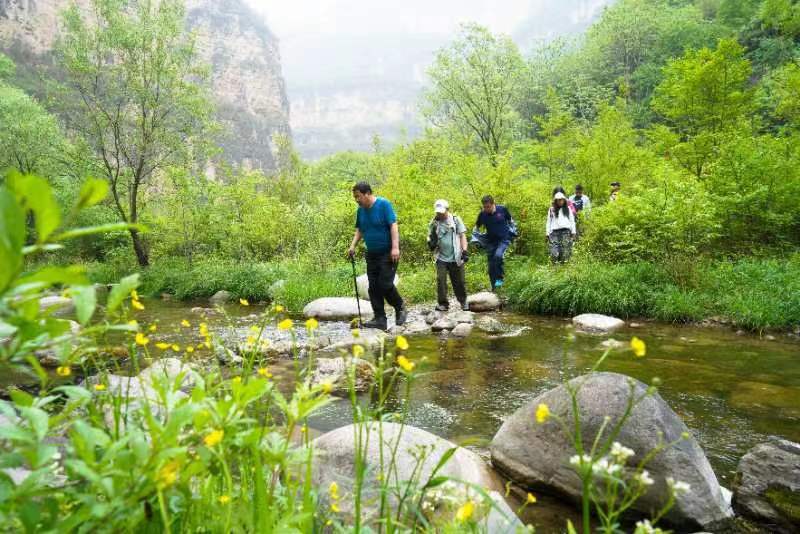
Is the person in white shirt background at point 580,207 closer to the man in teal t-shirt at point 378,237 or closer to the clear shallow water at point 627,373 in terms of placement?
the clear shallow water at point 627,373

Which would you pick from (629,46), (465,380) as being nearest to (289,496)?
(465,380)

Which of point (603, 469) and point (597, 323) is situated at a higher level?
point (603, 469)

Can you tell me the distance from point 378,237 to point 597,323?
453 centimetres

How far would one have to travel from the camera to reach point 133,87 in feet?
66.5

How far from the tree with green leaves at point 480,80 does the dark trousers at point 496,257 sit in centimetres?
1635

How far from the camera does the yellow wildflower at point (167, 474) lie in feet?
3.26

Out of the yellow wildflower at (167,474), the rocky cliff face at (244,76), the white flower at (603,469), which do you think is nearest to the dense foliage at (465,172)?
the yellow wildflower at (167,474)

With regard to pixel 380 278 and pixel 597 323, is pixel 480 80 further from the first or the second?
pixel 380 278

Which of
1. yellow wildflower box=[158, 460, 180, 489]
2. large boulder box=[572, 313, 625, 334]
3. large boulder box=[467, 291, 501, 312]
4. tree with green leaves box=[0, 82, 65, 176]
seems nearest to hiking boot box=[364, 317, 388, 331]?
large boulder box=[467, 291, 501, 312]

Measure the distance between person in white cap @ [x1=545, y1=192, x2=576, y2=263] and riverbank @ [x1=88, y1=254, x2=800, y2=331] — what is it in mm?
639

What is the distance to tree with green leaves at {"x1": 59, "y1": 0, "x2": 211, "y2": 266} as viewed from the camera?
19797 millimetres

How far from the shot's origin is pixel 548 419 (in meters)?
3.95

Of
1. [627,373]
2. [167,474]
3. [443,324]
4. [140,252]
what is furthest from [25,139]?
[167,474]

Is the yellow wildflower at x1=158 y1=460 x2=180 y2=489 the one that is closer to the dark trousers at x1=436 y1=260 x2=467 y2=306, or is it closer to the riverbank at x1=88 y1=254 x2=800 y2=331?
the dark trousers at x1=436 y1=260 x2=467 y2=306
